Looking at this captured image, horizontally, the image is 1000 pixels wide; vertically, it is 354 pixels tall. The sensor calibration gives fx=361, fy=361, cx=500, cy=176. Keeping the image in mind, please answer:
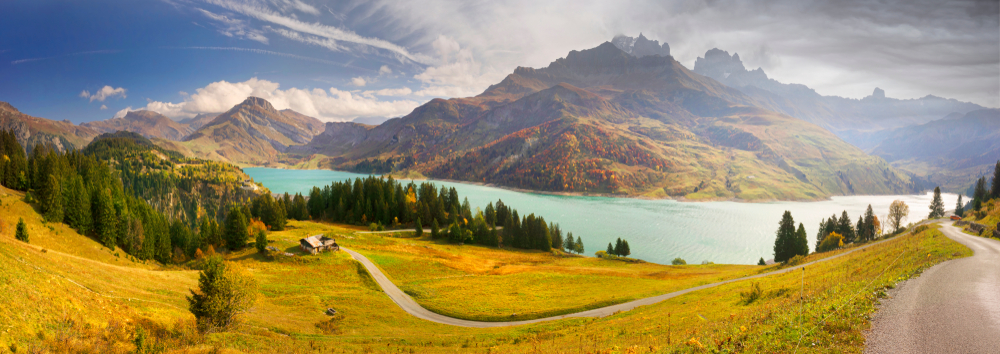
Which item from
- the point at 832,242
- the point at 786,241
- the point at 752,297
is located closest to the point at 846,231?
the point at 832,242

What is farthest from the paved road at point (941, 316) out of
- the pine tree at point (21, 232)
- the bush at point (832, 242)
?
the bush at point (832, 242)

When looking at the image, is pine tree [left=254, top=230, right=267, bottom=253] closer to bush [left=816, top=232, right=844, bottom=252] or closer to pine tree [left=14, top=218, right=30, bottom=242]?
pine tree [left=14, top=218, right=30, bottom=242]

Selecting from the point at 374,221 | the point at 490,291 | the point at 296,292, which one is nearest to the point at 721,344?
the point at 490,291

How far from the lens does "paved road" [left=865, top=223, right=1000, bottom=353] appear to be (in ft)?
39.4

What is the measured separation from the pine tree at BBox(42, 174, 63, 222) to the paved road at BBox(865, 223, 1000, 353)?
82.9 metres

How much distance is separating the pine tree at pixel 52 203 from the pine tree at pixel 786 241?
124847mm

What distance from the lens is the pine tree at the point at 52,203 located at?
49.6 metres

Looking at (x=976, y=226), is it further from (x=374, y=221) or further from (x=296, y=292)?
(x=374, y=221)

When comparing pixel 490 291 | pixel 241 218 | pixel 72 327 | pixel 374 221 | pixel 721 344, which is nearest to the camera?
pixel 721 344

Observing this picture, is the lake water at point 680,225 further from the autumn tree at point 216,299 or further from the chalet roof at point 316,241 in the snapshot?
the autumn tree at point 216,299

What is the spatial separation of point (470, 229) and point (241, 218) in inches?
1894

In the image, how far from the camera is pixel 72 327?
58.1 feet

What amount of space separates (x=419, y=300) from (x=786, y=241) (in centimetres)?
7778

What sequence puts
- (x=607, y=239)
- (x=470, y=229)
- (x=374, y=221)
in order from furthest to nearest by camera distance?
(x=607, y=239) < (x=374, y=221) < (x=470, y=229)
